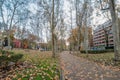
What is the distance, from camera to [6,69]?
409 inches

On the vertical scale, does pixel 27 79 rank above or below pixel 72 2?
below

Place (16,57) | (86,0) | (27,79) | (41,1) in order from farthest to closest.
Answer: (86,0) → (41,1) → (16,57) → (27,79)

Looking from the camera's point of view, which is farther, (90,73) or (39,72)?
(90,73)

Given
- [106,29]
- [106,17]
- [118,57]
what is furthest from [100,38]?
[118,57]

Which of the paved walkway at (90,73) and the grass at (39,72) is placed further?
the paved walkway at (90,73)

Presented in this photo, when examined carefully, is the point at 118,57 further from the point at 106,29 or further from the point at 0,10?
the point at 106,29

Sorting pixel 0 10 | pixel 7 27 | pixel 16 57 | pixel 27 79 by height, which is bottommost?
pixel 27 79

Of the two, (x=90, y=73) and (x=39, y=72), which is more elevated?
(x=39, y=72)

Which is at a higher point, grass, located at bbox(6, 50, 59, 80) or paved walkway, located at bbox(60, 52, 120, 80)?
grass, located at bbox(6, 50, 59, 80)

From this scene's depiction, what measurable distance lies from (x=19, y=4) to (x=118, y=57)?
20.3 m

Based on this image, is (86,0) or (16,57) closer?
(16,57)

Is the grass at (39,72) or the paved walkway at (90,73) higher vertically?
the grass at (39,72)

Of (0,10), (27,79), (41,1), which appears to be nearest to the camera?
(27,79)

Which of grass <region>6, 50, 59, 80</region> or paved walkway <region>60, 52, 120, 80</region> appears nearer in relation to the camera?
grass <region>6, 50, 59, 80</region>
